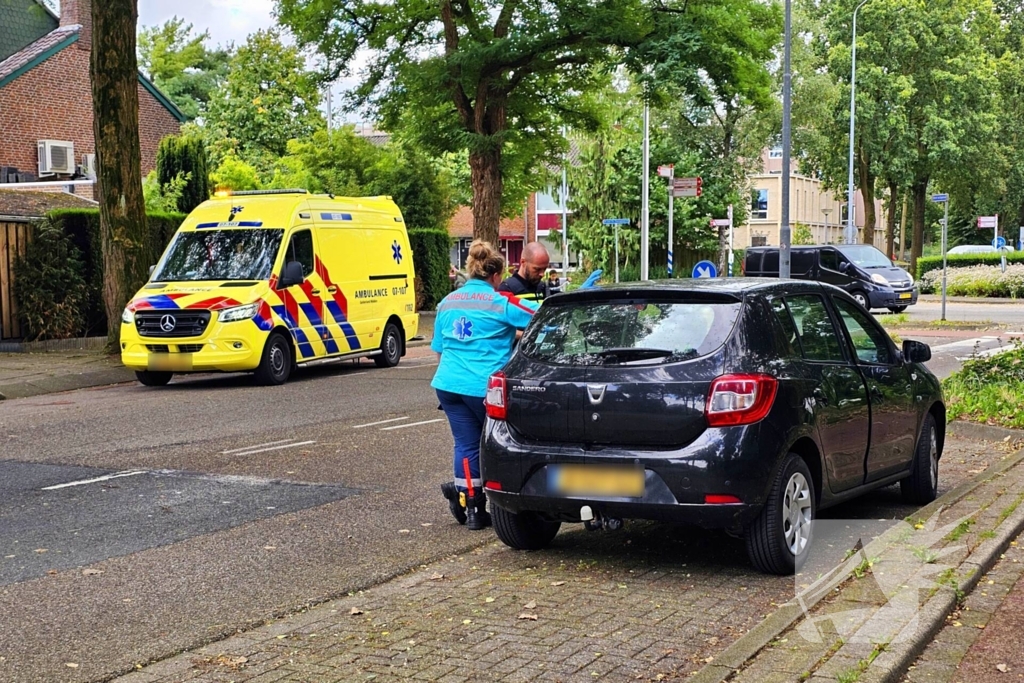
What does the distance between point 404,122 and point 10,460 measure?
19.8 meters

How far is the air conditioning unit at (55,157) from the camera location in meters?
36.8

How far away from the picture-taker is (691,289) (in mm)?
6453

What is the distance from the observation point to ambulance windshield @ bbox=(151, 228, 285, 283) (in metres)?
17.2

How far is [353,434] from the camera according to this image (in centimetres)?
1183

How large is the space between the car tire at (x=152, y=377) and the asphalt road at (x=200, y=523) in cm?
345

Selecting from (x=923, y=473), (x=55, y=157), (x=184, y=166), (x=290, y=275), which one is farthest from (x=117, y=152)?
(x=55, y=157)

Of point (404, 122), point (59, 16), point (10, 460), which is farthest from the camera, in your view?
point (59, 16)

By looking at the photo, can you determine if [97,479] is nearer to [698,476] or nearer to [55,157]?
[698,476]

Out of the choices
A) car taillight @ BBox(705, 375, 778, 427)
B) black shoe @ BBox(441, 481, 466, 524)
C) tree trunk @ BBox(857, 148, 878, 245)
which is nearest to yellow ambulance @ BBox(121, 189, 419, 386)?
black shoe @ BBox(441, 481, 466, 524)

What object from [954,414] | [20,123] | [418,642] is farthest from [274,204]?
[20,123]

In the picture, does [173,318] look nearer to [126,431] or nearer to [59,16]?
[126,431]

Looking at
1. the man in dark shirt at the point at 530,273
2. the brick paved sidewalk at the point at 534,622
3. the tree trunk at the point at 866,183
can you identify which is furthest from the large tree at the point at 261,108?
the brick paved sidewalk at the point at 534,622

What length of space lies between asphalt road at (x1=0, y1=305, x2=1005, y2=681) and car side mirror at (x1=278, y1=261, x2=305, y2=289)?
3519mm

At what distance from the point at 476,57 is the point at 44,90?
1820cm
